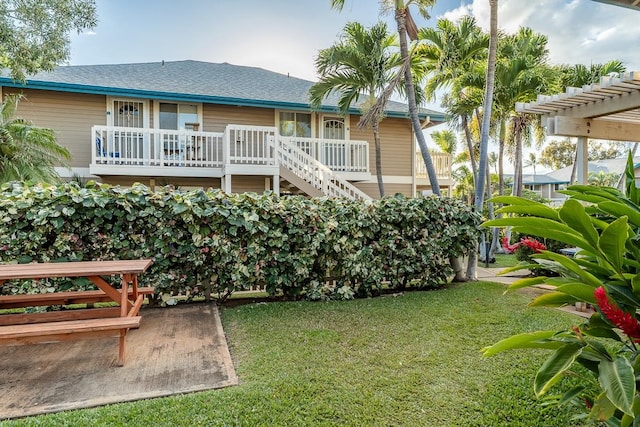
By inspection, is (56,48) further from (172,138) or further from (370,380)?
(370,380)

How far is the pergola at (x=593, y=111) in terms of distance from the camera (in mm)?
5082

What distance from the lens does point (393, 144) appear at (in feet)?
45.8

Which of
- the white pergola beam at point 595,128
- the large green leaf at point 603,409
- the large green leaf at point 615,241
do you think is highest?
the white pergola beam at point 595,128

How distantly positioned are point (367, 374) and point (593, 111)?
18.7ft

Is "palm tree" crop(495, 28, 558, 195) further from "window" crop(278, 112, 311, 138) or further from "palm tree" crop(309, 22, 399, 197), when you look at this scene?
"window" crop(278, 112, 311, 138)

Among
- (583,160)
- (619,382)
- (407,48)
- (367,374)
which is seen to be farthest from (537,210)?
(407,48)

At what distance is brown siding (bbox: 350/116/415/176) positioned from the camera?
13672 millimetres

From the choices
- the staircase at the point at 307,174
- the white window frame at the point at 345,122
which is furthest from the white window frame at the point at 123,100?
the white window frame at the point at 345,122

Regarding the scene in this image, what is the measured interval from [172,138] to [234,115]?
242cm

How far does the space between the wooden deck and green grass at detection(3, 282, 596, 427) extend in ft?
0.59

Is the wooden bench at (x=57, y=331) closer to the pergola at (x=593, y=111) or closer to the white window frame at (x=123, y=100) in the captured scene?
the pergola at (x=593, y=111)

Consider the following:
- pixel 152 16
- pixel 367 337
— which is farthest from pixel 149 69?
pixel 367 337

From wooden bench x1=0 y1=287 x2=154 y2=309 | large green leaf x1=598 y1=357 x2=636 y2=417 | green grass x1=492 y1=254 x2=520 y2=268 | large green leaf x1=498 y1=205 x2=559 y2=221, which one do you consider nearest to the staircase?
green grass x1=492 y1=254 x2=520 y2=268

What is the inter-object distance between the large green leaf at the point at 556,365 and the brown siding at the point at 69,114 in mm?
12761
